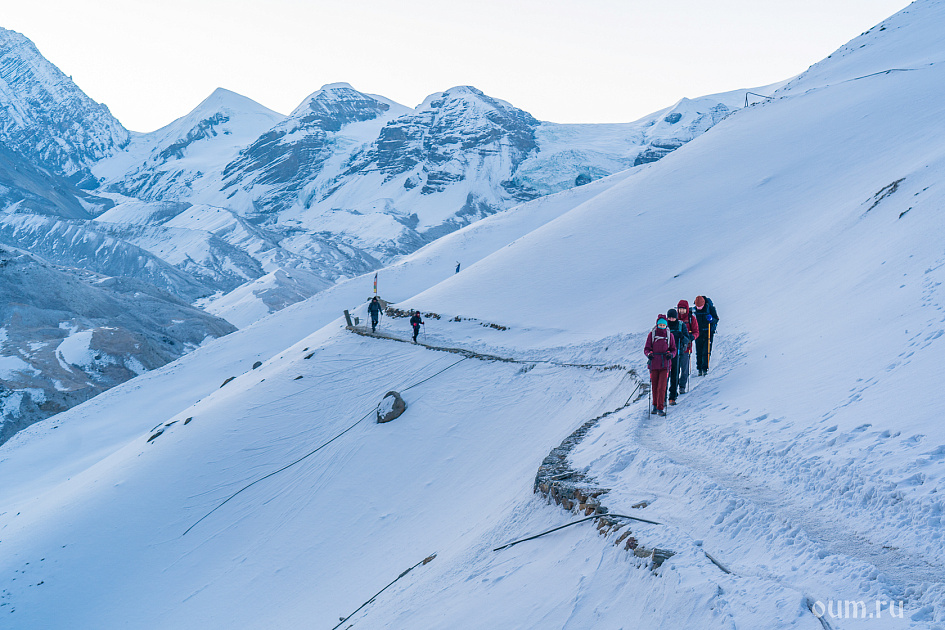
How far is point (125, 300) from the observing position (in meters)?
78.1

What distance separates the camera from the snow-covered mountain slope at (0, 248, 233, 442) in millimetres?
48531

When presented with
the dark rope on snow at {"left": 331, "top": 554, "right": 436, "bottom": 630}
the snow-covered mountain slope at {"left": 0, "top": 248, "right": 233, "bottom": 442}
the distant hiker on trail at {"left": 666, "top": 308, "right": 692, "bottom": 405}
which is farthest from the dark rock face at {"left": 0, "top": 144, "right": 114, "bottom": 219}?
the distant hiker on trail at {"left": 666, "top": 308, "right": 692, "bottom": 405}

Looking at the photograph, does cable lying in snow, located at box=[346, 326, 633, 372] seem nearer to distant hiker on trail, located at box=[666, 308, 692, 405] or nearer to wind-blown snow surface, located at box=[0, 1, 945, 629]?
wind-blown snow surface, located at box=[0, 1, 945, 629]

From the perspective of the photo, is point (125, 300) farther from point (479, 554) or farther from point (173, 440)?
point (479, 554)

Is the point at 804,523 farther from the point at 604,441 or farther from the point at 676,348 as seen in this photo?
the point at 676,348

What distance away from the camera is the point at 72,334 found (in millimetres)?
61594

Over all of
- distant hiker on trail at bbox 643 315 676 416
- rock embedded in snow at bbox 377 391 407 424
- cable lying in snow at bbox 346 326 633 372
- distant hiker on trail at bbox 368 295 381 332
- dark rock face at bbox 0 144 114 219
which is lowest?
rock embedded in snow at bbox 377 391 407 424

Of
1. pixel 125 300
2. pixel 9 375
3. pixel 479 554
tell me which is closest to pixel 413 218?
pixel 125 300

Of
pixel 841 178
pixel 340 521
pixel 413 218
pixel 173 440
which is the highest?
pixel 413 218

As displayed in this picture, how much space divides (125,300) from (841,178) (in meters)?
81.1

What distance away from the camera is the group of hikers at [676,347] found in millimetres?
10523

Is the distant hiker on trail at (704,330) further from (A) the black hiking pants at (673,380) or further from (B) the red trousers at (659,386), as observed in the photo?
(B) the red trousers at (659,386)

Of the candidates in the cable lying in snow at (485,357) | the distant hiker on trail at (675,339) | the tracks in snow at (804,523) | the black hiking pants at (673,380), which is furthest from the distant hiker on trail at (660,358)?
the cable lying in snow at (485,357)

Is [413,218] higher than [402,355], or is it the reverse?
[413,218]
